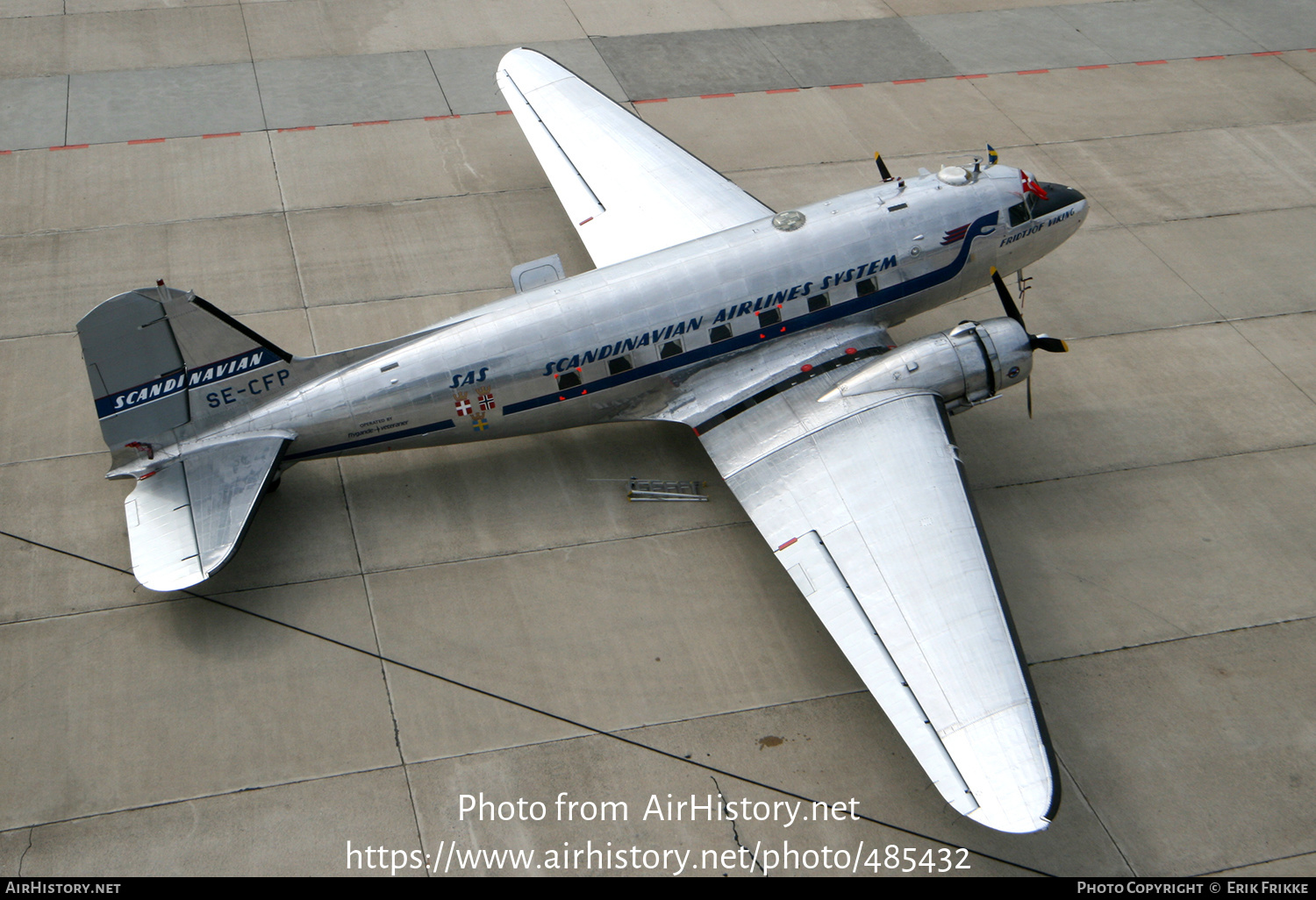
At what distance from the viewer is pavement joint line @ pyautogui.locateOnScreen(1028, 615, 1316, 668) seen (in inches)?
694

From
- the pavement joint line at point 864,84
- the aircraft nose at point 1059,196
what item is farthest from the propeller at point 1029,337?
the pavement joint line at point 864,84

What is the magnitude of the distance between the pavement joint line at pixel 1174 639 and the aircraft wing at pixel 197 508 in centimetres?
1314

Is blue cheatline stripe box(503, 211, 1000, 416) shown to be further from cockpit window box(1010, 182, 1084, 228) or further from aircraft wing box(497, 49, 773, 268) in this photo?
aircraft wing box(497, 49, 773, 268)

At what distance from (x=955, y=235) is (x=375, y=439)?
11.6 metres

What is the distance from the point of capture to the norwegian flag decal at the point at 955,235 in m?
20.6

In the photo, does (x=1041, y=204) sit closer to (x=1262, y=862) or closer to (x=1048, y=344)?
(x=1048, y=344)

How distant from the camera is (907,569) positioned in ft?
53.9

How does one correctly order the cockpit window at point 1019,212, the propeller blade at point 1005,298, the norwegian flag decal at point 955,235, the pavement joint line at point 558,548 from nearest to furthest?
the pavement joint line at point 558,548 → the propeller blade at point 1005,298 → the norwegian flag decal at point 955,235 → the cockpit window at point 1019,212

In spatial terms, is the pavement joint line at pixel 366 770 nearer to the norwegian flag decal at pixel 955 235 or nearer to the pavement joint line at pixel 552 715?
the pavement joint line at pixel 552 715

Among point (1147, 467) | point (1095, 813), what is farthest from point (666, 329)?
Result: point (1095, 813)

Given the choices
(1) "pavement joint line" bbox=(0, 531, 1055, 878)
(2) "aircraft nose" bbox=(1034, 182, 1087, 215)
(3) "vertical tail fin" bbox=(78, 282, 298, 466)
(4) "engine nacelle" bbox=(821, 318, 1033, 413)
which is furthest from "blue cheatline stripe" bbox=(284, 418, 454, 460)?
(2) "aircraft nose" bbox=(1034, 182, 1087, 215)

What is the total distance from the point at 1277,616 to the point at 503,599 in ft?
43.8

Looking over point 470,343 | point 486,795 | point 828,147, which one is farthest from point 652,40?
point 486,795

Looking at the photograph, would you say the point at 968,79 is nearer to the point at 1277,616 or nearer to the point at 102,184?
the point at 1277,616
